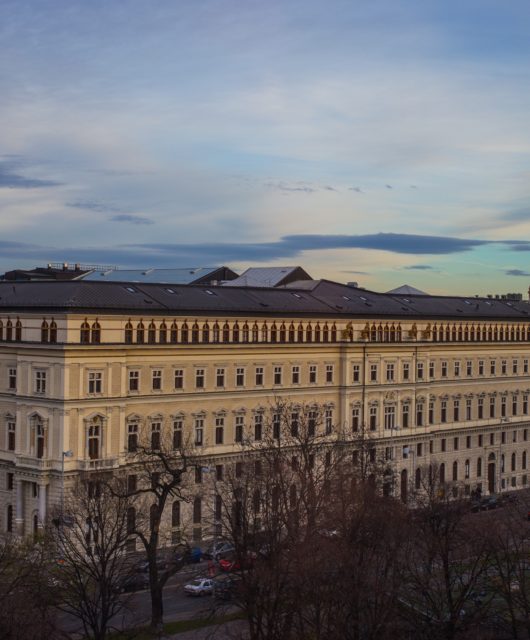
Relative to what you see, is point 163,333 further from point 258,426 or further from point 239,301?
point 258,426

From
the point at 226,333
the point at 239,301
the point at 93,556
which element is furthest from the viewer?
the point at 239,301

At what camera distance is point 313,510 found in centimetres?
7212

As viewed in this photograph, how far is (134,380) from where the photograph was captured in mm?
95062

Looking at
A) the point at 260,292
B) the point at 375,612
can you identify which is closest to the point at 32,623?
the point at 375,612

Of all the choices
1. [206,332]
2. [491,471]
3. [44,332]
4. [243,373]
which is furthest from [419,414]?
[44,332]

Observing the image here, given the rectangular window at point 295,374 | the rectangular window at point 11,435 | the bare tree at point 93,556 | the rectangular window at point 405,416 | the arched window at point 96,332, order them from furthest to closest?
1. the rectangular window at point 405,416
2. the rectangular window at point 295,374
3. the rectangular window at point 11,435
4. the arched window at point 96,332
5. the bare tree at point 93,556

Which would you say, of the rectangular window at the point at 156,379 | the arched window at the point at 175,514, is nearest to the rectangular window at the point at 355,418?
the arched window at the point at 175,514

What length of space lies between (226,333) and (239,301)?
4.38 metres

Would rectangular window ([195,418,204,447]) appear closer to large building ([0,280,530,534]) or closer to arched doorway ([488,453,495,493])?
large building ([0,280,530,534])

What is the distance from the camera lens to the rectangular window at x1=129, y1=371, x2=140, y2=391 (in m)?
94.8

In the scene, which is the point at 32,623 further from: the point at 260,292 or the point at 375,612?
the point at 260,292

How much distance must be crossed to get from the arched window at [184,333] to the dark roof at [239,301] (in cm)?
129

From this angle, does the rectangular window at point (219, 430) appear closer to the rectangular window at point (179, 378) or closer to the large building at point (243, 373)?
the large building at point (243, 373)

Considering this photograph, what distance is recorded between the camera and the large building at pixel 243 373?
298ft
